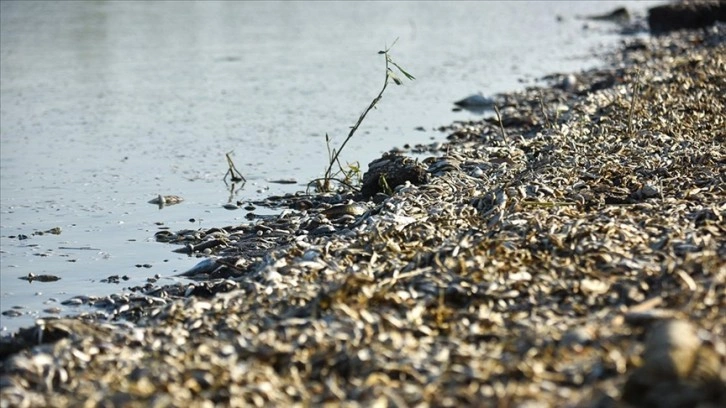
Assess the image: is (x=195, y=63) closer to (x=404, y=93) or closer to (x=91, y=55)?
(x=91, y=55)

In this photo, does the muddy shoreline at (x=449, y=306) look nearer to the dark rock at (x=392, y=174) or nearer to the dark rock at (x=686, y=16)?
the dark rock at (x=392, y=174)

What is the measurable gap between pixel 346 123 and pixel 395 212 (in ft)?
19.4

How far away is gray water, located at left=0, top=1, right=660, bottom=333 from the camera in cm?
718

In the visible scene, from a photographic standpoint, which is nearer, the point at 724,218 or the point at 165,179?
the point at 724,218

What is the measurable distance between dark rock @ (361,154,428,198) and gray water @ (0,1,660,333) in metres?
1.02

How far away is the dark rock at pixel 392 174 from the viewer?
747 cm

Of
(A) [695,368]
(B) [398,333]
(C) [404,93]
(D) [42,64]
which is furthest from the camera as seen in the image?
(D) [42,64]

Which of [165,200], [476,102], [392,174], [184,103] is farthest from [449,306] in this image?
[184,103]

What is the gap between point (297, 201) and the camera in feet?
26.0

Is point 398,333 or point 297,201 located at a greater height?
point 398,333

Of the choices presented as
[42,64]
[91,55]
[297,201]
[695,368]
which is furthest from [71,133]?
[695,368]

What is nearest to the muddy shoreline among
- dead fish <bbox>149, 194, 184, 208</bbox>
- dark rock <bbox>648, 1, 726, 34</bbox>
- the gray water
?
the gray water

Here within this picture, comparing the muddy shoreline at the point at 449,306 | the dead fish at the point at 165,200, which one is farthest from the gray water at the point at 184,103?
the muddy shoreline at the point at 449,306

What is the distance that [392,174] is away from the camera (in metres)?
7.57
